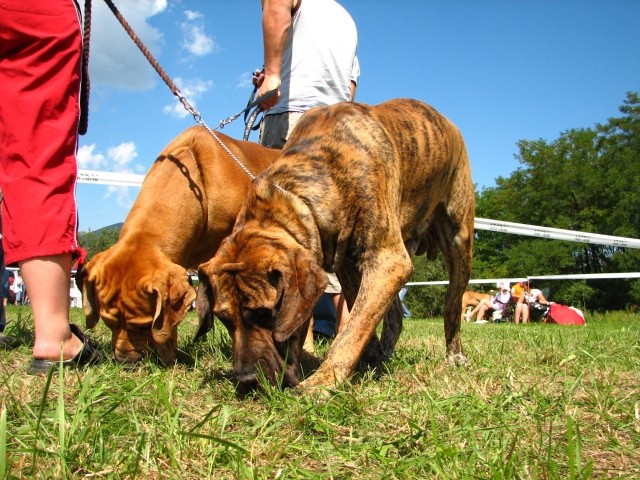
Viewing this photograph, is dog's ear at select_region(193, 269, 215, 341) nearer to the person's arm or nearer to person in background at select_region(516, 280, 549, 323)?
the person's arm

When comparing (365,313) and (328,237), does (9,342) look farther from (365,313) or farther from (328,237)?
(365,313)

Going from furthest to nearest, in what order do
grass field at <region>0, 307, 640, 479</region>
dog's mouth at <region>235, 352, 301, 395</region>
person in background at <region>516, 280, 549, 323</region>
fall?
1. person in background at <region>516, 280, 549, 323</region>
2. dog's mouth at <region>235, 352, 301, 395</region>
3. grass field at <region>0, 307, 640, 479</region>

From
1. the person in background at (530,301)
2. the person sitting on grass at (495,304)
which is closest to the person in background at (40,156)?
the person in background at (530,301)

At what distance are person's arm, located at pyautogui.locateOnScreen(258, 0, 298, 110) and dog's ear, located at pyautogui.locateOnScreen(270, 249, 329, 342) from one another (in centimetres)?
209

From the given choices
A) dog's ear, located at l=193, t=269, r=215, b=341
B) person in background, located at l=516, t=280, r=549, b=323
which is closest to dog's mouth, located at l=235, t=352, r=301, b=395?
dog's ear, located at l=193, t=269, r=215, b=341

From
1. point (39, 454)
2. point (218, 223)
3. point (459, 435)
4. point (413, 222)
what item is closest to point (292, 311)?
point (459, 435)

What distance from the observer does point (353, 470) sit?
1664 millimetres

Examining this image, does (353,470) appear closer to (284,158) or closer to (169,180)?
(284,158)

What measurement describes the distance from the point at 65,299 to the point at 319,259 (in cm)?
138

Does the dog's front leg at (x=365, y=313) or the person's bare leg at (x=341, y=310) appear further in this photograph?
the person's bare leg at (x=341, y=310)

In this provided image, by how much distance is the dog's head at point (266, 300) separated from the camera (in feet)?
8.53

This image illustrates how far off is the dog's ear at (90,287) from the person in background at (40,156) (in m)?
0.55

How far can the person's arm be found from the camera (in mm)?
4160

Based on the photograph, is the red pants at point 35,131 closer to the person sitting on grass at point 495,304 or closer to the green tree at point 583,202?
the person sitting on grass at point 495,304
